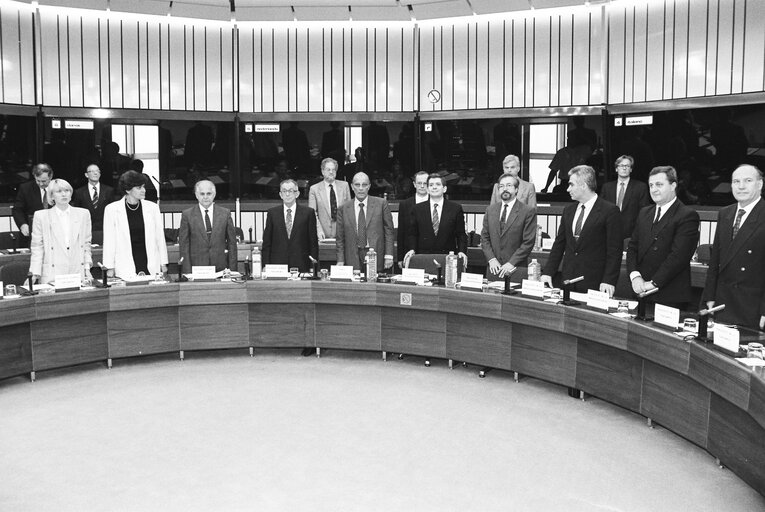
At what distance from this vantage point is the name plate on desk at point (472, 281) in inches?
226

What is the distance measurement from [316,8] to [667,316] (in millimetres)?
5494

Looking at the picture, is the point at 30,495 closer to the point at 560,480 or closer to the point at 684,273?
the point at 560,480

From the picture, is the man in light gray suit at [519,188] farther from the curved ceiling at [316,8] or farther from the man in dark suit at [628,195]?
the curved ceiling at [316,8]

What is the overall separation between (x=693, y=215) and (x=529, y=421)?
Answer: 1.62 metres

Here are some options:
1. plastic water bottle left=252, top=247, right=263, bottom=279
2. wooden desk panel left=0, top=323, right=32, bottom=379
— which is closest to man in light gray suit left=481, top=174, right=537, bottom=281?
plastic water bottle left=252, top=247, right=263, bottom=279

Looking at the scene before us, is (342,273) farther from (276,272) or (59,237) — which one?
(59,237)

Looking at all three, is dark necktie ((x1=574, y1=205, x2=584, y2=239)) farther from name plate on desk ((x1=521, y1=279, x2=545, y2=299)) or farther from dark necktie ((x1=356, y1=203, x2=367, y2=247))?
dark necktie ((x1=356, y1=203, x2=367, y2=247))

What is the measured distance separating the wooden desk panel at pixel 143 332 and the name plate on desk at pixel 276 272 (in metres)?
0.77

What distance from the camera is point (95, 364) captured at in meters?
6.09

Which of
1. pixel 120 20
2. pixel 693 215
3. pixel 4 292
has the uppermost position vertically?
pixel 120 20

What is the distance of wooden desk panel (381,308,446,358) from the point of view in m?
5.96

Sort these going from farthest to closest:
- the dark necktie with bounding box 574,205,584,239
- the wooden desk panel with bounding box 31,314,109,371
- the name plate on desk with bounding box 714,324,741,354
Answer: the wooden desk panel with bounding box 31,314,109,371 → the dark necktie with bounding box 574,205,584,239 → the name plate on desk with bounding box 714,324,741,354

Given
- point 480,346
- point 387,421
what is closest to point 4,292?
point 387,421

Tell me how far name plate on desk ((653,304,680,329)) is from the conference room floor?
656 mm
